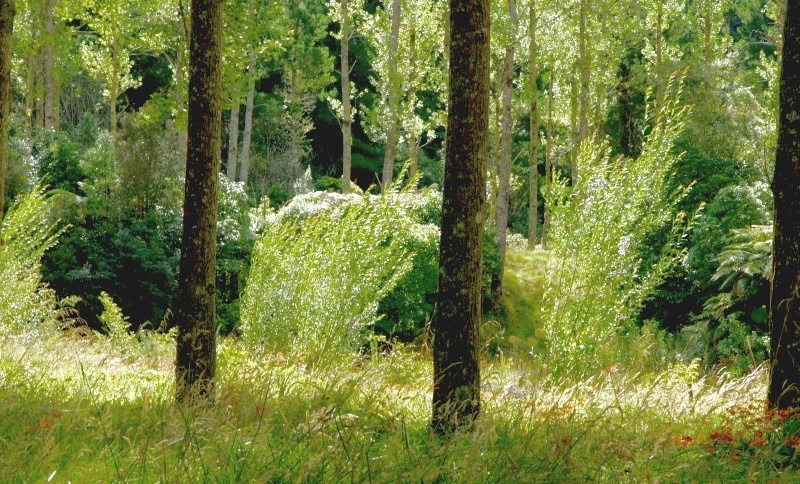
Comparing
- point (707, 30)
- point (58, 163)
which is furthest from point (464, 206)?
point (707, 30)

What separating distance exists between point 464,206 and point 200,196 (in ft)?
6.43

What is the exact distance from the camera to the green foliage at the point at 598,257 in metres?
A: 8.59

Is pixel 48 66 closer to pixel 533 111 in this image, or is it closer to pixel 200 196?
pixel 533 111

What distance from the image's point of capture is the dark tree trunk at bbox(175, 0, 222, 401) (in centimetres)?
562

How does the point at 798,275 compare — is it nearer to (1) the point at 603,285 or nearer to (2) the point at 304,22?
(1) the point at 603,285

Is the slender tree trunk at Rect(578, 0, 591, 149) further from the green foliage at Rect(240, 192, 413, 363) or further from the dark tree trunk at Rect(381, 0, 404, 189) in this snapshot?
the green foliage at Rect(240, 192, 413, 363)

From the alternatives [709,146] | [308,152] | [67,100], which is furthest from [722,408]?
[67,100]

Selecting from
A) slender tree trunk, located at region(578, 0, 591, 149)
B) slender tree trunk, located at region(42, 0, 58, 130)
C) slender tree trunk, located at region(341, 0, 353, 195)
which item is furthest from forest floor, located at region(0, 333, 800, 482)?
slender tree trunk, located at region(42, 0, 58, 130)

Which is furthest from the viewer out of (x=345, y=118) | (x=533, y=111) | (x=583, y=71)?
(x=533, y=111)

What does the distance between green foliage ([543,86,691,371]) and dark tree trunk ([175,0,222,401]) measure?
4.28 metres

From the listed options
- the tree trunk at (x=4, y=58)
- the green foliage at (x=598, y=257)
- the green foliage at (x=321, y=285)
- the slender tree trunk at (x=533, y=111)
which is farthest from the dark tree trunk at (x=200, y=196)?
the slender tree trunk at (x=533, y=111)

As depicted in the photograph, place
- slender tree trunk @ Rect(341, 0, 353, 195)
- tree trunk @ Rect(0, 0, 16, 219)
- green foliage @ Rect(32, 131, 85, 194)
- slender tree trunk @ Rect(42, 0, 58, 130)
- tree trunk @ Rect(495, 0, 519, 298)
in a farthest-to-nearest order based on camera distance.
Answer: slender tree trunk @ Rect(341, 0, 353, 195) < slender tree trunk @ Rect(42, 0, 58, 130) < green foliage @ Rect(32, 131, 85, 194) < tree trunk @ Rect(495, 0, 519, 298) < tree trunk @ Rect(0, 0, 16, 219)

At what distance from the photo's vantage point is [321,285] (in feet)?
31.2

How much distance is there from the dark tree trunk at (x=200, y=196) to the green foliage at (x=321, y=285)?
124 inches
